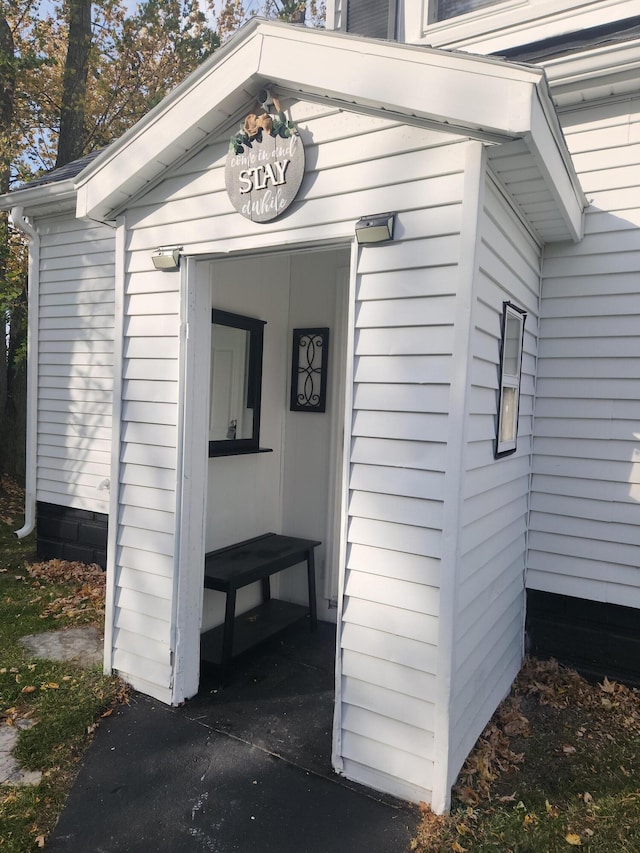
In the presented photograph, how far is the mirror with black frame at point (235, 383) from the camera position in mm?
4008

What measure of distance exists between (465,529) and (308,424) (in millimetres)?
2216

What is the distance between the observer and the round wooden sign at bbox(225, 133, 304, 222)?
8.98 ft

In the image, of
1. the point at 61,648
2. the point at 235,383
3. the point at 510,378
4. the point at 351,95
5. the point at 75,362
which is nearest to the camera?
the point at 351,95

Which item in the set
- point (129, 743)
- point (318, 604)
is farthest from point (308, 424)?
point (129, 743)

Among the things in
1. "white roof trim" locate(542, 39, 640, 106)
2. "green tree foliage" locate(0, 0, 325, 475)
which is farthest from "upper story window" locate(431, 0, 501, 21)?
"green tree foliage" locate(0, 0, 325, 475)

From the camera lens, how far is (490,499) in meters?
2.93

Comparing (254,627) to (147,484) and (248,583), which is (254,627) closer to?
(248,583)

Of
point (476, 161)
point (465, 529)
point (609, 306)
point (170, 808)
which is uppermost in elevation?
point (476, 161)

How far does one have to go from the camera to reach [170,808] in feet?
8.18

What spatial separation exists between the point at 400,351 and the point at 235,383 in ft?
6.43

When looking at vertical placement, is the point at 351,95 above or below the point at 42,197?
below

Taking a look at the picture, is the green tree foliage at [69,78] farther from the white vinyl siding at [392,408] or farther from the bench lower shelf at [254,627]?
the white vinyl siding at [392,408]

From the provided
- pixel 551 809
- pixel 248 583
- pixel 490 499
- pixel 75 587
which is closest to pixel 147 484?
pixel 248 583

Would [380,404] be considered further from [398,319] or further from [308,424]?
[308,424]
